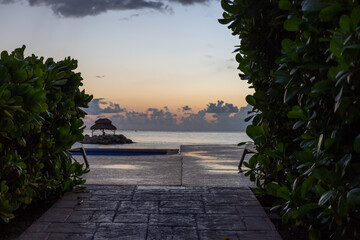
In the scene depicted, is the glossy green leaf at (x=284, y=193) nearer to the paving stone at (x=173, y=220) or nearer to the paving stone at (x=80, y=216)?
the paving stone at (x=173, y=220)

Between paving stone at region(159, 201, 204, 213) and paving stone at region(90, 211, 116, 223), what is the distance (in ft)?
1.63

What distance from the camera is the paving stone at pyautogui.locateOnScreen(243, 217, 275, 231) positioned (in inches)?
117

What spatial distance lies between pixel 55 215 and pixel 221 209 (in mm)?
1619

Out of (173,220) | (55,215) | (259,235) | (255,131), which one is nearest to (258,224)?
(259,235)

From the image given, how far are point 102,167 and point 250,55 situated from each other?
13.2 feet

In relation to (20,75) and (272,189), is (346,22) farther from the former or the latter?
(20,75)

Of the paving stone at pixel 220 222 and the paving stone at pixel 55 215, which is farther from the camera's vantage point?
the paving stone at pixel 55 215

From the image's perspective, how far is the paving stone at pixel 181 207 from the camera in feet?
11.2

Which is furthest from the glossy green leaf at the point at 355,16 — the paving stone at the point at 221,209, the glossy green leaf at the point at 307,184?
the paving stone at the point at 221,209

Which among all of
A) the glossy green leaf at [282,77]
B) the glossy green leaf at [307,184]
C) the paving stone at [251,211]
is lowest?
the paving stone at [251,211]

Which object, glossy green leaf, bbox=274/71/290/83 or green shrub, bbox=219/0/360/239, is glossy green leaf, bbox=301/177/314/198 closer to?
green shrub, bbox=219/0/360/239

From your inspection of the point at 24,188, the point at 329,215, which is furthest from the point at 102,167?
the point at 329,215

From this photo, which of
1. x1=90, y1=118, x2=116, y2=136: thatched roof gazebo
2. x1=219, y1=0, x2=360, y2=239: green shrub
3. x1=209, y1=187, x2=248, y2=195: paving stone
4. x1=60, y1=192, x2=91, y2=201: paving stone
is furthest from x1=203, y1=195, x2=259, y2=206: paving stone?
x1=90, y1=118, x2=116, y2=136: thatched roof gazebo

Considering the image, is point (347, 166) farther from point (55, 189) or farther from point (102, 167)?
point (102, 167)
